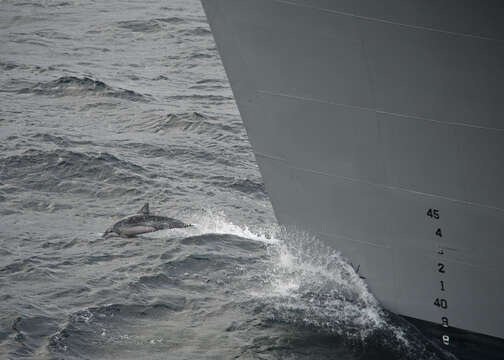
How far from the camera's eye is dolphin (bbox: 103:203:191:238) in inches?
526

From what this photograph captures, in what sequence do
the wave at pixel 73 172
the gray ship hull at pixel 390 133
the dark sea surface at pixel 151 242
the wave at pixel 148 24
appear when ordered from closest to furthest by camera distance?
the gray ship hull at pixel 390 133
the dark sea surface at pixel 151 242
the wave at pixel 73 172
the wave at pixel 148 24

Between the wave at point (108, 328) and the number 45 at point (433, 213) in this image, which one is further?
the wave at point (108, 328)

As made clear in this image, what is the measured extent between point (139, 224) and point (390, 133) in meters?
6.10

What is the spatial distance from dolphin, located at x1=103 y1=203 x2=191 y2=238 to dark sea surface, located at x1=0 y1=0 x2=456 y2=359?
7.8 inches

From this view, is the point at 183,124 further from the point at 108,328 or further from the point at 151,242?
the point at 108,328

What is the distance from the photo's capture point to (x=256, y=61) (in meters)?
8.89

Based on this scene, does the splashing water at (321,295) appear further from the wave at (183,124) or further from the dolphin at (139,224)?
the wave at (183,124)

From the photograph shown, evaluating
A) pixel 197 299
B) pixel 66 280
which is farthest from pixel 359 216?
pixel 66 280

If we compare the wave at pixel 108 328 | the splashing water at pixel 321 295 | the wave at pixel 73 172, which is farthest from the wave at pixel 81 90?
the splashing water at pixel 321 295

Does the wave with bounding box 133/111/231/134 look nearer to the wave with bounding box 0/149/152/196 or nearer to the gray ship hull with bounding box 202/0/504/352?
the wave with bounding box 0/149/152/196

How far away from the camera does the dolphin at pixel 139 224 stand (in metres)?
13.4

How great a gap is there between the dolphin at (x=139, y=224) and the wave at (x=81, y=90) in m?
8.09

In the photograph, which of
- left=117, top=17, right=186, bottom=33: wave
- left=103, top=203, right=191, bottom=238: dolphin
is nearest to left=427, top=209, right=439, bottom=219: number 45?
left=103, top=203, right=191, bottom=238: dolphin

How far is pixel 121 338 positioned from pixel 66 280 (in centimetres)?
207
